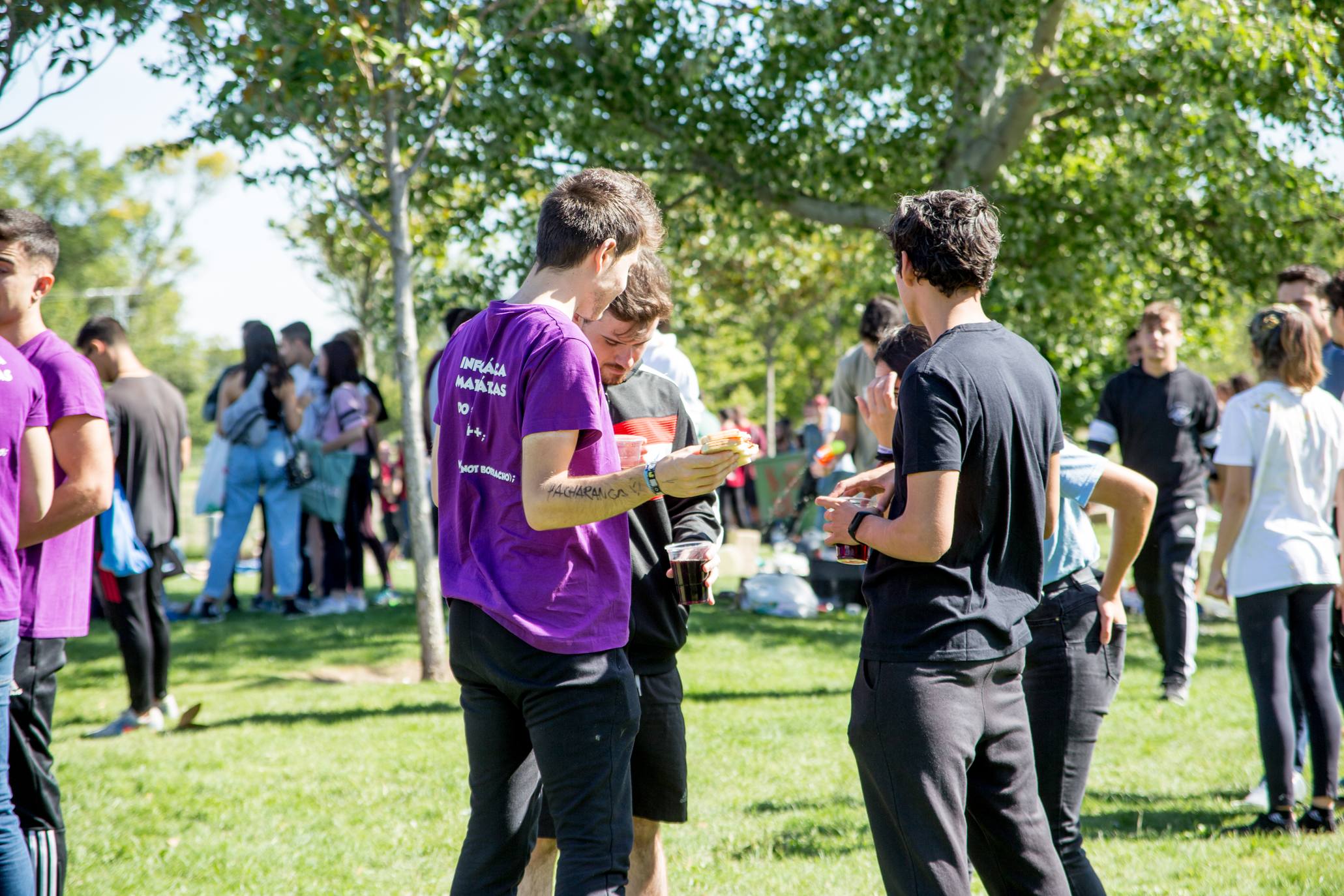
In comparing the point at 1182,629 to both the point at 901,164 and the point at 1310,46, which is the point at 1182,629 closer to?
the point at 1310,46

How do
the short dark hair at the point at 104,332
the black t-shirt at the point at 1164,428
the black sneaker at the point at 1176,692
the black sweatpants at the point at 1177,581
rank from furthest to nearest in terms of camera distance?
the black t-shirt at the point at 1164,428, the black sweatpants at the point at 1177,581, the black sneaker at the point at 1176,692, the short dark hair at the point at 104,332

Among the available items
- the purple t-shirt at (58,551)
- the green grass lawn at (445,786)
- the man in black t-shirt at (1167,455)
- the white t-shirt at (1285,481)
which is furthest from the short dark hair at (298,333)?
the white t-shirt at (1285,481)

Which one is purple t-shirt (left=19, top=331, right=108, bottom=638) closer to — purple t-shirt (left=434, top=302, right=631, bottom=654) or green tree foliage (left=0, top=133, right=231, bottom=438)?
purple t-shirt (left=434, top=302, right=631, bottom=654)

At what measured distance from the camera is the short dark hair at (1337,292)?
4520 mm

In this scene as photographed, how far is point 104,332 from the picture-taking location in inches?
231

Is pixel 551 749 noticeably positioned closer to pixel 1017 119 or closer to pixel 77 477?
pixel 77 477

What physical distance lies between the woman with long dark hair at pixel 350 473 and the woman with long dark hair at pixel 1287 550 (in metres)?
7.30

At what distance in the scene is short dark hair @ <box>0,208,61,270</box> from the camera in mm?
2982

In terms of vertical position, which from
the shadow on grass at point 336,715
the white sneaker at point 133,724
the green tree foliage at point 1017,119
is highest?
the green tree foliage at point 1017,119

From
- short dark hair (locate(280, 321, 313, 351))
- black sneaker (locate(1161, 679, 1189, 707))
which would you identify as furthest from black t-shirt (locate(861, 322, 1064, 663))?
short dark hair (locate(280, 321, 313, 351))

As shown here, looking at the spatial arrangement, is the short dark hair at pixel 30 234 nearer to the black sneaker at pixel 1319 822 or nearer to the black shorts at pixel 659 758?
the black shorts at pixel 659 758

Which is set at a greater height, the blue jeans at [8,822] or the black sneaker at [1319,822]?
the blue jeans at [8,822]

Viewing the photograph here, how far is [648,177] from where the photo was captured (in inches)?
414

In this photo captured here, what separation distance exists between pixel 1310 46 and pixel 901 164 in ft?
11.7
